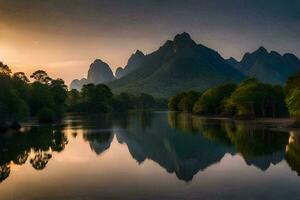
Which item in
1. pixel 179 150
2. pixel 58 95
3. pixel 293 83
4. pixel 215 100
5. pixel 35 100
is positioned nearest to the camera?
pixel 179 150

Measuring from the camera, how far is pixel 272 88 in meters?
129

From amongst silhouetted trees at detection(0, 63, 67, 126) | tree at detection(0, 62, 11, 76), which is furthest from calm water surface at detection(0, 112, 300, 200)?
tree at detection(0, 62, 11, 76)

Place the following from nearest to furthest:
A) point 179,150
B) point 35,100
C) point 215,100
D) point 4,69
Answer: point 179,150, point 4,69, point 35,100, point 215,100

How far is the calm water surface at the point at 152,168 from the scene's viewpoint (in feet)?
94.0

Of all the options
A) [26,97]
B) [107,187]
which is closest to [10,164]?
[107,187]

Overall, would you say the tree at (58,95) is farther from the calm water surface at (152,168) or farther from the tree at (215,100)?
the calm water surface at (152,168)

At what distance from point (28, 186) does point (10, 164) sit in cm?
1274

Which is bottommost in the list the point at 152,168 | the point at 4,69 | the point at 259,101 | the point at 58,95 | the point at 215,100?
the point at 152,168

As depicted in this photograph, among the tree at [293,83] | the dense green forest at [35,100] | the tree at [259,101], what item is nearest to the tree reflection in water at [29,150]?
the dense green forest at [35,100]

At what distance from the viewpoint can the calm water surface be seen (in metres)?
28.7

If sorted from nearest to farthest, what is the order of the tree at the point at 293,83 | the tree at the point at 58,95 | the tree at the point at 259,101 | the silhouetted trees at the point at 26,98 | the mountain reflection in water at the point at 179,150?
the mountain reflection in water at the point at 179,150 < the silhouetted trees at the point at 26,98 < the tree at the point at 293,83 < the tree at the point at 259,101 < the tree at the point at 58,95

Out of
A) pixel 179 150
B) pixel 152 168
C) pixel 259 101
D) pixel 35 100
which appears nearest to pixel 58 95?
pixel 35 100

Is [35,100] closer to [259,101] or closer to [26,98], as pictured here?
[26,98]

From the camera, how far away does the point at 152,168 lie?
40.9 meters
